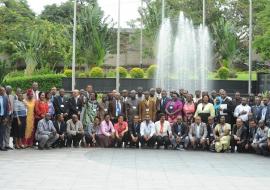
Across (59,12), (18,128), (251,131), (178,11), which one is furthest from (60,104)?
(59,12)

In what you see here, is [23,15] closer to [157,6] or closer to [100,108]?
[157,6]

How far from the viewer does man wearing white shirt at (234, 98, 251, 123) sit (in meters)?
16.9

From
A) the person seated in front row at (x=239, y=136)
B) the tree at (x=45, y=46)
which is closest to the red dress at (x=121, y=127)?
the person seated in front row at (x=239, y=136)

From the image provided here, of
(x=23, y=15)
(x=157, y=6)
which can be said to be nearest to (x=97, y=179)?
(x=157, y=6)

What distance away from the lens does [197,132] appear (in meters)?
16.7

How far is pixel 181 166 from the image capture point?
12977 millimetres

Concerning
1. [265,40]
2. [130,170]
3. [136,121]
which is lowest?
[130,170]

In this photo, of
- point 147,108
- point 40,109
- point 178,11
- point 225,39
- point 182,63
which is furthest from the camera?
point 178,11

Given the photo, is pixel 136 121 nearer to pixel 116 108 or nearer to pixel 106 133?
pixel 116 108

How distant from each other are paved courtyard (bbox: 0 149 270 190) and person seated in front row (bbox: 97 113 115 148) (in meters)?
0.86

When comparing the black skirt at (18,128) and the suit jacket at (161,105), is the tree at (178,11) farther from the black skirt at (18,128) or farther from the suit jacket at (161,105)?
the black skirt at (18,128)

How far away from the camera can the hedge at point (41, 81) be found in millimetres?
36031

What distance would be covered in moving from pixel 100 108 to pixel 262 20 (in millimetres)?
19454

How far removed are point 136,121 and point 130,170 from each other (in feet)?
16.9
